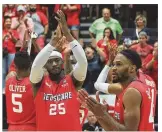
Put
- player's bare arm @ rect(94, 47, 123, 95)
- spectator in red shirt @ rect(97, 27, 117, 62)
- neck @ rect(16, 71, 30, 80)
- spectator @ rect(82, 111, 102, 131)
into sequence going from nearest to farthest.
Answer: player's bare arm @ rect(94, 47, 123, 95), neck @ rect(16, 71, 30, 80), spectator @ rect(82, 111, 102, 131), spectator in red shirt @ rect(97, 27, 117, 62)

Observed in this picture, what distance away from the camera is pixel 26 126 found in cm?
656

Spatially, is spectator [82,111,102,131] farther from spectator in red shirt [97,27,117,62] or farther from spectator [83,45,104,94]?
spectator in red shirt [97,27,117,62]

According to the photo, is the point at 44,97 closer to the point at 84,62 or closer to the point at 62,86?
the point at 62,86

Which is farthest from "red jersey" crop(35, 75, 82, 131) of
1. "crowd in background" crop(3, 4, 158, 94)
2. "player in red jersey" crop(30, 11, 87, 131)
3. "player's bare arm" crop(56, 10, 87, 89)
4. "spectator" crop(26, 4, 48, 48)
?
"spectator" crop(26, 4, 48, 48)

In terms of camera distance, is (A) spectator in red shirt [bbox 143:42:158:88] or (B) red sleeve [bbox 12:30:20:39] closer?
(A) spectator in red shirt [bbox 143:42:158:88]

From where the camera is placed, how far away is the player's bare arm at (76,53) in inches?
228

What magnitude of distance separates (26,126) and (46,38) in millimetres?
5462

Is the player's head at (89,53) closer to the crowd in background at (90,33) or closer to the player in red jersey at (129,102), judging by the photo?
the crowd in background at (90,33)

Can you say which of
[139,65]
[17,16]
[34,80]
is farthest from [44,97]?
[17,16]

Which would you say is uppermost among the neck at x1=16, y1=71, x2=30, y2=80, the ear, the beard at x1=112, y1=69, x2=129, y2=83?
the ear

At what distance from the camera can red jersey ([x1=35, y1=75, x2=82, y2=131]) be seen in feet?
19.9

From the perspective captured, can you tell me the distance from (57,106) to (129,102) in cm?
155

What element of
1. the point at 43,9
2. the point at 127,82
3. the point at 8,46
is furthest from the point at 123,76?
the point at 43,9

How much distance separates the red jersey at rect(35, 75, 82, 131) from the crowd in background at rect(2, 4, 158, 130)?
338 cm
